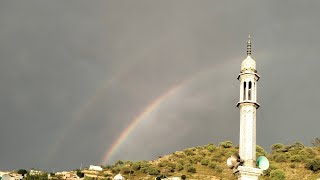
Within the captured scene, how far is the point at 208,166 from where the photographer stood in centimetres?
9200

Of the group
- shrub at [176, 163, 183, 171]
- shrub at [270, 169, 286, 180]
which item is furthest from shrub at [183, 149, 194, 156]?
shrub at [270, 169, 286, 180]

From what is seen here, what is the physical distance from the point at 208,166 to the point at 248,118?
7922cm

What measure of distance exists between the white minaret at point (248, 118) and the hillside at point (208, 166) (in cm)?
6358

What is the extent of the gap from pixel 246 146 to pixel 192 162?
3269 inches

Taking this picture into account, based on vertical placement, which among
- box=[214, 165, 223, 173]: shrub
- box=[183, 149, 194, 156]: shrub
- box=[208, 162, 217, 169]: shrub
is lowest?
box=[214, 165, 223, 173]: shrub

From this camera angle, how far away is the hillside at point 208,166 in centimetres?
8181

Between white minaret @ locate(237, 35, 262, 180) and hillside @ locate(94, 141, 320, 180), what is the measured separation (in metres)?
63.6

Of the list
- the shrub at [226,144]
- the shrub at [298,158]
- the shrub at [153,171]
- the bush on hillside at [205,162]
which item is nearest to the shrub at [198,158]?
the bush on hillside at [205,162]

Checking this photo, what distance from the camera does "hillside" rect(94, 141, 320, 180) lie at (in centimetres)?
8181

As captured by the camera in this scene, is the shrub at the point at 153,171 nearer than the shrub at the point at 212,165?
Yes

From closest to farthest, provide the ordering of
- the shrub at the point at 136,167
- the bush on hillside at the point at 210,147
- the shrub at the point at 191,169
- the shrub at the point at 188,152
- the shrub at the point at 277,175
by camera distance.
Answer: the shrub at the point at 277,175
the shrub at the point at 191,169
the shrub at the point at 136,167
the shrub at the point at 188,152
the bush on hillside at the point at 210,147

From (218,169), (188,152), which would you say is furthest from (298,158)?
(188,152)

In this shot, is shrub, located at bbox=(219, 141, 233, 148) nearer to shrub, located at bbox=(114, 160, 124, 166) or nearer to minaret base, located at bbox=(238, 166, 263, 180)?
shrub, located at bbox=(114, 160, 124, 166)

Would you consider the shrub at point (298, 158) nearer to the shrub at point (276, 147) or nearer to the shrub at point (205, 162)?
the shrub at point (205, 162)
